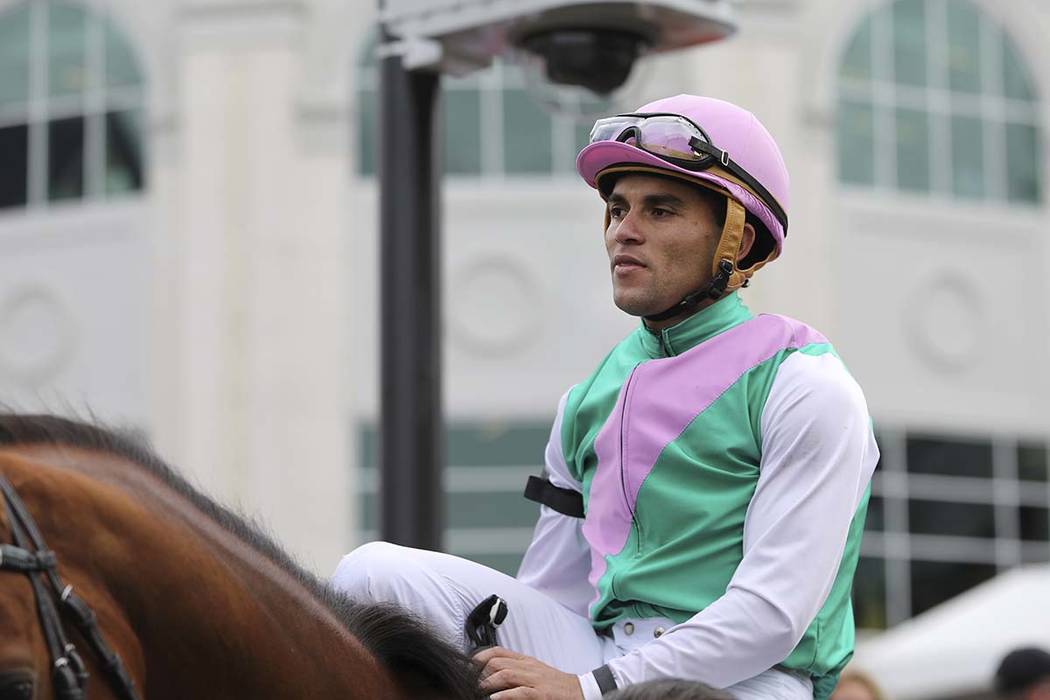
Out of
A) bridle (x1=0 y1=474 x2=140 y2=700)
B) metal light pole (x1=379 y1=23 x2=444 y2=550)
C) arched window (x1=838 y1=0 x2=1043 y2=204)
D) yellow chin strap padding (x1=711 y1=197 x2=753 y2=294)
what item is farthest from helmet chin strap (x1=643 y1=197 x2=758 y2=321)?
arched window (x1=838 y1=0 x2=1043 y2=204)

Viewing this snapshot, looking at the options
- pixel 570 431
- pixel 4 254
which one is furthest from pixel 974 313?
pixel 570 431

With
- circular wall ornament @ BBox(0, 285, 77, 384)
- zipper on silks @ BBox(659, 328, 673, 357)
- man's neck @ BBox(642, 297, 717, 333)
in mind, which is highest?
man's neck @ BBox(642, 297, 717, 333)

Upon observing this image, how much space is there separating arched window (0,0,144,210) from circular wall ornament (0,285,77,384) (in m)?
1.38

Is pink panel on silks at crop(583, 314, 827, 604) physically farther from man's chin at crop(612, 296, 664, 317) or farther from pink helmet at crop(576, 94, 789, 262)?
pink helmet at crop(576, 94, 789, 262)

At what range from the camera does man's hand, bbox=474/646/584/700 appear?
3.09 meters

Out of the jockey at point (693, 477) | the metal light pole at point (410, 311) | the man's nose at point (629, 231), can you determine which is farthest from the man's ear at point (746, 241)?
the metal light pole at point (410, 311)

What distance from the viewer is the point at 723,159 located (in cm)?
340

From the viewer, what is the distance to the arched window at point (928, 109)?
27.1 meters

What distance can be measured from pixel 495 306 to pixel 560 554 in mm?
22400

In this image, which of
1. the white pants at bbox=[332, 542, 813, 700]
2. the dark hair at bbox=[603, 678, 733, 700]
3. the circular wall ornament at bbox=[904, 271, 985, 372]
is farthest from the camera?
the circular wall ornament at bbox=[904, 271, 985, 372]

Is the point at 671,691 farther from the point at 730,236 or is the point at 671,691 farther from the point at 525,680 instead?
the point at 730,236

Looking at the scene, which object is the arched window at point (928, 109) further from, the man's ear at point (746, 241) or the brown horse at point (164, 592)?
the brown horse at point (164, 592)

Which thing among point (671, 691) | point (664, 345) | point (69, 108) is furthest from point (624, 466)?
point (69, 108)

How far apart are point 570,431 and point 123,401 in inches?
946
